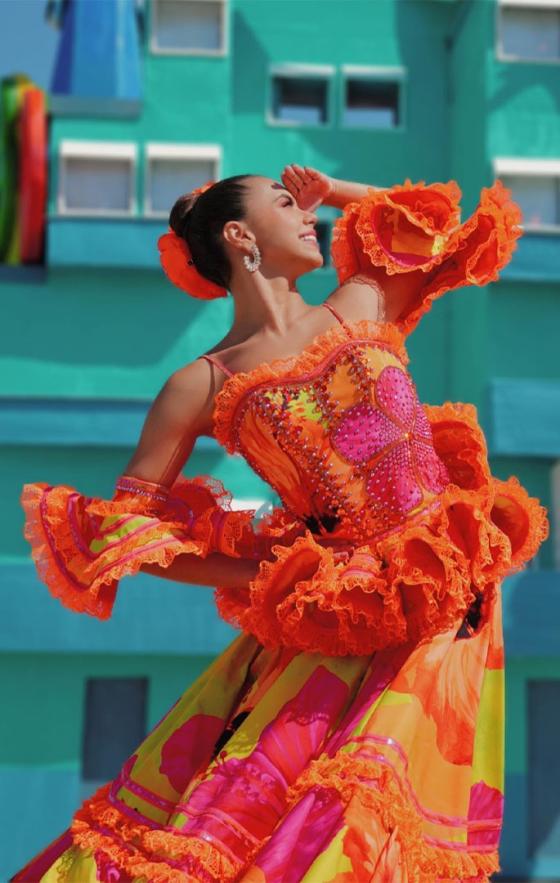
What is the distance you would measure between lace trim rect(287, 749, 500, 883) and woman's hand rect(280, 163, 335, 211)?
4.74 feet

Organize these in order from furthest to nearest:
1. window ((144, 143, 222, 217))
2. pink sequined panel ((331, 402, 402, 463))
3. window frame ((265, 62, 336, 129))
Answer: window frame ((265, 62, 336, 129)) → window ((144, 143, 222, 217)) → pink sequined panel ((331, 402, 402, 463))

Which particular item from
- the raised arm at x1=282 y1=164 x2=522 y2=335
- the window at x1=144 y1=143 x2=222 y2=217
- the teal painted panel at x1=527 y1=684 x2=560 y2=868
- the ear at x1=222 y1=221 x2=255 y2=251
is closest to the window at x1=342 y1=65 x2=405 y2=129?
the window at x1=144 y1=143 x2=222 y2=217

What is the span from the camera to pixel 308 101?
1205cm

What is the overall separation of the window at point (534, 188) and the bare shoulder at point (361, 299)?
8.05m

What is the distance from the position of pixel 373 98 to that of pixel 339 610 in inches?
396

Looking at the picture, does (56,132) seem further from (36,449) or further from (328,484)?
(328,484)

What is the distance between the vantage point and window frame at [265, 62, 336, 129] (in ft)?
38.5

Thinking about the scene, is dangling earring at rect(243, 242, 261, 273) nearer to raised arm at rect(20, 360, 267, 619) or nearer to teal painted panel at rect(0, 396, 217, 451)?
raised arm at rect(20, 360, 267, 619)

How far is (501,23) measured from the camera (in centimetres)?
1133

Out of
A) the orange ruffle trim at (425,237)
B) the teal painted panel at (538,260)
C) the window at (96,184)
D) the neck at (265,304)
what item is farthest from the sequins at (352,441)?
the window at (96,184)

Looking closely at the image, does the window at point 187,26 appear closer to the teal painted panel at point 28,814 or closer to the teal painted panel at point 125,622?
the teal painted panel at point 125,622

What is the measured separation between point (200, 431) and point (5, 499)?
318 inches

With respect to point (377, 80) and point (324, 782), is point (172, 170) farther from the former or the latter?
→ point (324, 782)

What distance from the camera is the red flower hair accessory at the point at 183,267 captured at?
351 centimetres
